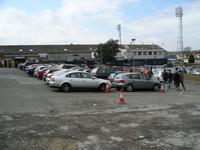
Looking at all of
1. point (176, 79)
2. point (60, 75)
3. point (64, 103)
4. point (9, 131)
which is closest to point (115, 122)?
point (9, 131)

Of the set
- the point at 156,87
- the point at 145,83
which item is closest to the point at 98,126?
the point at 145,83

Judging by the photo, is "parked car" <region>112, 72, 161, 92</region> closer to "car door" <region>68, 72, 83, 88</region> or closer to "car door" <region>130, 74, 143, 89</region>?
"car door" <region>130, 74, 143, 89</region>

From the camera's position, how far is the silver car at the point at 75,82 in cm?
2375

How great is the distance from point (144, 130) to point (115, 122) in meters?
1.49

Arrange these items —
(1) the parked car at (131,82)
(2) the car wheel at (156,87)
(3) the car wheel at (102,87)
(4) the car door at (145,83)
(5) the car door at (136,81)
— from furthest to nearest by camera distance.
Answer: (2) the car wheel at (156,87), (4) the car door at (145,83), (5) the car door at (136,81), (1) the parked car at (131,82), (3) the car wheel at (102,87)

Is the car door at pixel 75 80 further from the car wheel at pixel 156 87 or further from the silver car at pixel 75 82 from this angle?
the car wheel at pixel 156 87

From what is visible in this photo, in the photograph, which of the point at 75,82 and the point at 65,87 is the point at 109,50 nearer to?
the point at 75,82

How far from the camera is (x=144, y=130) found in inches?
418

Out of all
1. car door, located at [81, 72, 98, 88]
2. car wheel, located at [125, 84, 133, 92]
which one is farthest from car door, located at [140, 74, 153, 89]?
car door, located at [81, 72, 98, 88]

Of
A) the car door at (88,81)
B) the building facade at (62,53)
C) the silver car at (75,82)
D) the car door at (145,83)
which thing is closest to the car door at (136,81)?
the car door at (145,83)

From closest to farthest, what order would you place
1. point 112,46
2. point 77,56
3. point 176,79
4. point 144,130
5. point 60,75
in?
point 144,130 → point 60,75 → point 176,79 → point 112,46 → point 77,56

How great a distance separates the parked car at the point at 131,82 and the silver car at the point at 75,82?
1.26 metres

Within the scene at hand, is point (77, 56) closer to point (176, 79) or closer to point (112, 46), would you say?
point (112, 46)

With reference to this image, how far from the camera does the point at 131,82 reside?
25984mm
